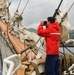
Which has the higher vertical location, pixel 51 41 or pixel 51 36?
pixel 51 36

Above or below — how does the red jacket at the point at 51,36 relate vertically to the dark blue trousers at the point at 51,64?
above

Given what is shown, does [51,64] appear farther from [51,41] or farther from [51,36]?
[51,36]

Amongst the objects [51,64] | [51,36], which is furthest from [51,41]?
[51,64]

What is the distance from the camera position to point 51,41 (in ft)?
27.5

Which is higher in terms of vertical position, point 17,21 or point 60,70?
point 17,21

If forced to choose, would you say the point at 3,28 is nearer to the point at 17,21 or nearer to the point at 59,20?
the point at 17,21

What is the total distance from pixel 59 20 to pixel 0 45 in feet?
12.4

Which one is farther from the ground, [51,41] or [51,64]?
[51,41]

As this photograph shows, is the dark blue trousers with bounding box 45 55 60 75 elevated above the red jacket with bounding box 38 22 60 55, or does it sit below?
below

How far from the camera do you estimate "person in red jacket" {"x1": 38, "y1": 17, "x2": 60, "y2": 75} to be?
835 cm

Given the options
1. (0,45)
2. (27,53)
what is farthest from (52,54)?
(0,45)

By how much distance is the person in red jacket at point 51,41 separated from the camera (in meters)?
8.35

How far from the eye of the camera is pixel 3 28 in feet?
44.1

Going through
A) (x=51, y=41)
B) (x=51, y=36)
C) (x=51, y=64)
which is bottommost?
(x=51, y=64)
